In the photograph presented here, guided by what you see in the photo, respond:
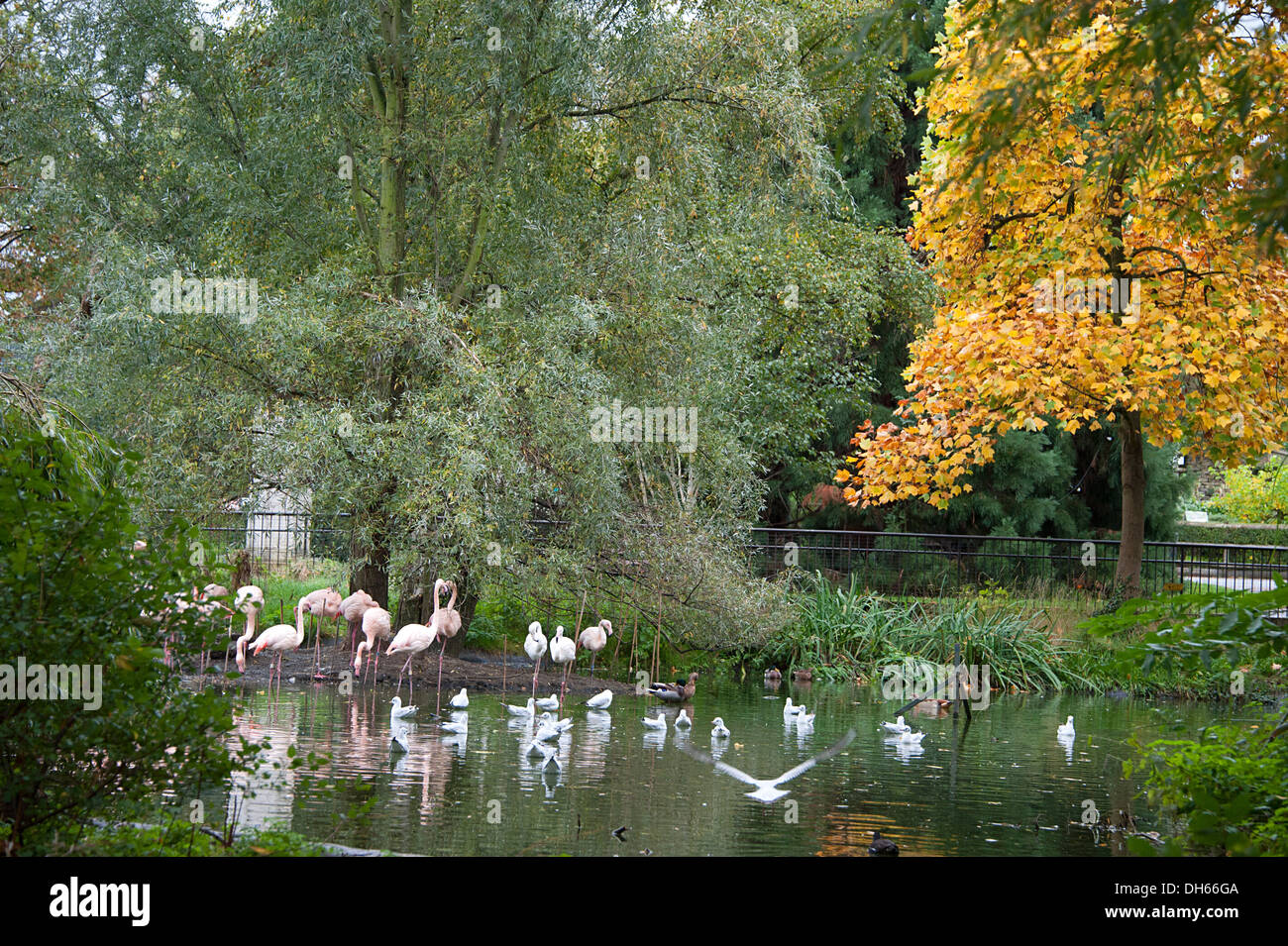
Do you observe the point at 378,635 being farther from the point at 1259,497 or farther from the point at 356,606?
the point at 1259,497

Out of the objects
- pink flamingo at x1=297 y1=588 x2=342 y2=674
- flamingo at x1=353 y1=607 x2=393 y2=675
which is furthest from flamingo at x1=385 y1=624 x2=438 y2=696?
pink flamingo at x1=297 y1=588 x2=342 y2=674

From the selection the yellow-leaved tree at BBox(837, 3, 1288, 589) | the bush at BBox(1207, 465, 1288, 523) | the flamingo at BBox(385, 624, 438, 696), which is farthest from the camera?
the bush at BBox(1207, 465, 1288, 523)

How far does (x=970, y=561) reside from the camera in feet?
74.5

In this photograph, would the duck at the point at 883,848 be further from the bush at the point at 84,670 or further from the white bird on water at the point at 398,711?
the white bird on water at the point at 398,711

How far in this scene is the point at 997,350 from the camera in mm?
14938

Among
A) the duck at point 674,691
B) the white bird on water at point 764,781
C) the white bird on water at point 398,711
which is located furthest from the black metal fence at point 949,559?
the white bird on water at point 764,781

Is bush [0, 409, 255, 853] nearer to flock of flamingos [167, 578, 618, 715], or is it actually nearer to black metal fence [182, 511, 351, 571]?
black metal fence [182, 511, 351, 571]

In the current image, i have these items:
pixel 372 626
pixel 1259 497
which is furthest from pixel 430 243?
pixel 1259 497

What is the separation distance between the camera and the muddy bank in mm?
15172

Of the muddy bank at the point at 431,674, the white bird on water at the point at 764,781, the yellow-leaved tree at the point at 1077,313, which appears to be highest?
the yellow-leaved tree at the point at 1077,313

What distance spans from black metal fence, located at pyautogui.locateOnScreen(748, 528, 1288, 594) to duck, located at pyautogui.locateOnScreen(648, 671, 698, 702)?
21.2ft

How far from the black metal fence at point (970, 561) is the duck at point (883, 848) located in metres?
A: 13.4

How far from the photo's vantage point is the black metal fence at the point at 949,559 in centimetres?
2116

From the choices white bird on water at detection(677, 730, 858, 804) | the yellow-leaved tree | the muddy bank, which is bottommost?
the muddy bank
